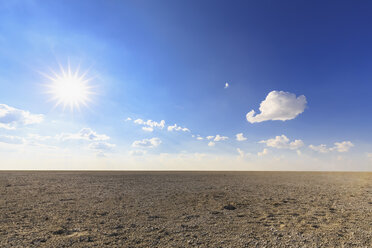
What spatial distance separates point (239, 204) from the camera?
17828 mm

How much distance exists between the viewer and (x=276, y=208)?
54.2ft

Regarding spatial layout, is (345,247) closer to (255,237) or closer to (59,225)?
(255,237)

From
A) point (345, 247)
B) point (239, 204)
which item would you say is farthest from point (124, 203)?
point (345, 247)

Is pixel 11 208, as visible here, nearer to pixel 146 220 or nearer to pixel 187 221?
pixel 146 220

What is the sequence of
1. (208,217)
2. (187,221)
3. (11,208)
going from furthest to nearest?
(11,208), (208,217), (187,221)

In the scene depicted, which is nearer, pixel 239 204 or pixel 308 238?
pixel 308 238

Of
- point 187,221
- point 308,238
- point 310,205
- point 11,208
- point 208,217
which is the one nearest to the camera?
point 308,238

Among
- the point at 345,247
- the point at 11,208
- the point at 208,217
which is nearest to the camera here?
the point at 345,247

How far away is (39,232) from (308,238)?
13830mm

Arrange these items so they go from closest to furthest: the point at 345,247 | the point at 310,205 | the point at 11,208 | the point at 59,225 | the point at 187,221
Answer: the point at 345,247 < the point at 59,225 < the point at 187,221 < the point at 11,208 < the point at 310,205

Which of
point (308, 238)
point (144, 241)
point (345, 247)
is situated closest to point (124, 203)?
point (144, 241)

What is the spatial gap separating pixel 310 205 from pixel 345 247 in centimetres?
969

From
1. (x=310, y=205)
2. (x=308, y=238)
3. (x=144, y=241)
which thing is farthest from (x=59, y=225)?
(x=310, y=205)

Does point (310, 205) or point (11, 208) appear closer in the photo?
point (11, 208)
